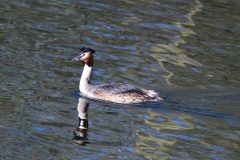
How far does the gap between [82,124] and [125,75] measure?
3.21 meters

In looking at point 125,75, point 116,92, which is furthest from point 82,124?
point 125,75

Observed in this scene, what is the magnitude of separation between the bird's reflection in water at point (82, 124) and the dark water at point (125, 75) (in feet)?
0.22

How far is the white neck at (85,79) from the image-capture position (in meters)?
16.0

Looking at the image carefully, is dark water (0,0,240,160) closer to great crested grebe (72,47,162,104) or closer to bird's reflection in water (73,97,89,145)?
bird's reflection in water (73,97,89,145)

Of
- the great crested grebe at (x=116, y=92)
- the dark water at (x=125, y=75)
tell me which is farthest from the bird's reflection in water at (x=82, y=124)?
the great crested grebe at (x=116, y=92)

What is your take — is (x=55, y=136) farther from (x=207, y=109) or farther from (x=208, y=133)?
(x=207, y=109)

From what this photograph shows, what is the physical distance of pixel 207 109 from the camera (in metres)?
15.5

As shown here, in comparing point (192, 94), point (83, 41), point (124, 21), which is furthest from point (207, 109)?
point (124, 21)

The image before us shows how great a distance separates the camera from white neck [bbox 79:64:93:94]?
1596 cm

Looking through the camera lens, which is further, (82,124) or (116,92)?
(116,92)

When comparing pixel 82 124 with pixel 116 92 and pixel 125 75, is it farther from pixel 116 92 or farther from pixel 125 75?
pixel 125 75

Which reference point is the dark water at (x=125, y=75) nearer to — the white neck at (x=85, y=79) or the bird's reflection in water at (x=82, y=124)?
the bird's reflection in water at (x=82, y=124)

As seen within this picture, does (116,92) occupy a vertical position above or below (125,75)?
above

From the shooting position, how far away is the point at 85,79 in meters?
16.1
